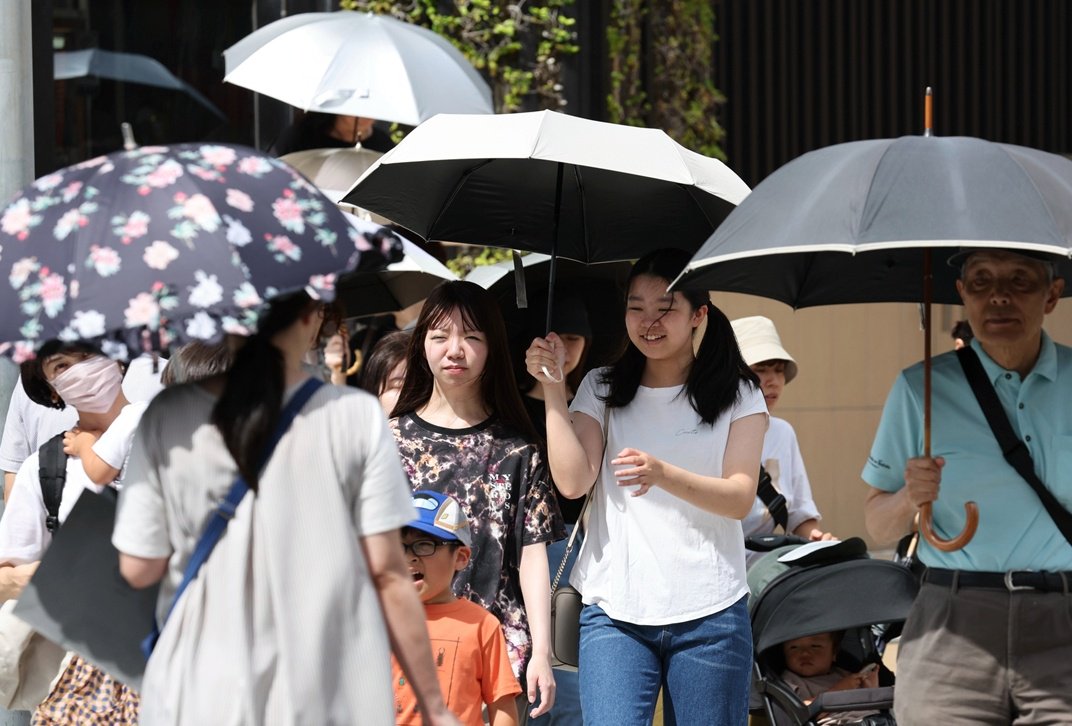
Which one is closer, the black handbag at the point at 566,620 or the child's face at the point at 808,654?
the black handbag at the point at 566,620

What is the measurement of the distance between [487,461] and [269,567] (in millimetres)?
1703

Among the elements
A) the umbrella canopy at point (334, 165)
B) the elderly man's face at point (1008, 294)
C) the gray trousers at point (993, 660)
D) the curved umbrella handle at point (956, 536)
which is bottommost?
the gray trousers at point (993, 660)

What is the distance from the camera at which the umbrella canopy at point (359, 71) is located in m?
7.12

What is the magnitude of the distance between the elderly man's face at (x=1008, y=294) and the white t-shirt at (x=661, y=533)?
77 centimetres

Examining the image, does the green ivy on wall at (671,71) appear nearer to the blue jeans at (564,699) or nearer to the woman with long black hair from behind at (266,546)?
the blue jeans at (564,699)

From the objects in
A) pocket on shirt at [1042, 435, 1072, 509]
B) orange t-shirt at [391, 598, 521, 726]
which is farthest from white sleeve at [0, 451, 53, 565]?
pocket on shirt at [1042, 435, 1072, 509]

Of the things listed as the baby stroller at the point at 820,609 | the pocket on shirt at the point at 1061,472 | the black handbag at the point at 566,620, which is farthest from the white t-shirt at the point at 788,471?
the pocket on shirt at the point at 1061,472

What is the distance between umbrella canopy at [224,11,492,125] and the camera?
23.4ft

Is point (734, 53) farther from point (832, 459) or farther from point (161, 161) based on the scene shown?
point (161, 161)

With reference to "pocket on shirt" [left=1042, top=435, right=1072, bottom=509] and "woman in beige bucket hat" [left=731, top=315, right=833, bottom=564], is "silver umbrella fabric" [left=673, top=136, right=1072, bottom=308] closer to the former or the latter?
"pocket on shirt" [left=1042, top=435, right=1072, bottom=509]

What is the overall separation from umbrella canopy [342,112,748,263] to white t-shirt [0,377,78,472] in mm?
1310

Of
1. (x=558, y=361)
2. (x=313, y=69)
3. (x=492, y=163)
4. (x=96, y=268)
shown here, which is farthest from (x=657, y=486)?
(x=313, y=69)

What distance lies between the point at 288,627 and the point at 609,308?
10.4ft

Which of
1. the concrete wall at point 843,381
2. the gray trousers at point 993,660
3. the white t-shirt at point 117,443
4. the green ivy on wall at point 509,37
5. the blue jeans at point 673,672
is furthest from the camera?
the concrete wall at point 843,381
